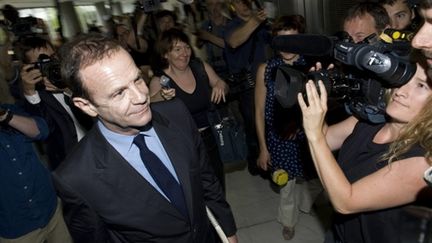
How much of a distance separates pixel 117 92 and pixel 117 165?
0.85 feet

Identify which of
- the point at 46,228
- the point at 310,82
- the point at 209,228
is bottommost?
the point at 46,228

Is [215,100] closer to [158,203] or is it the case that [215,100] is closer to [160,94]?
[160,94]

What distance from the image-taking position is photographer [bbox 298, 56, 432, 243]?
42.2 inches

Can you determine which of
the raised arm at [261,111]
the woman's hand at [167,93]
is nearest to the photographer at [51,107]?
the woman's hand at [167,93]

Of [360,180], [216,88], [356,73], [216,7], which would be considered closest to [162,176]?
[360,180]

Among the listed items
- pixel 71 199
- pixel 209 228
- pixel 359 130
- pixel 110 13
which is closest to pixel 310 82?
pixel 359 130

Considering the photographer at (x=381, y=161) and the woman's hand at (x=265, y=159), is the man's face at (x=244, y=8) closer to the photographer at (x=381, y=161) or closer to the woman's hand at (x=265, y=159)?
the woman's hand at (x=265, y=159)

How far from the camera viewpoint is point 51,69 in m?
1.94

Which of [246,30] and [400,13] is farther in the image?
[246,30]

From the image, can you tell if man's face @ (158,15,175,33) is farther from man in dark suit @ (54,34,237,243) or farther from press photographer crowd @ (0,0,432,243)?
man in dark suit @ (54,34,237,243)

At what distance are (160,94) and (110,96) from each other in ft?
3.44

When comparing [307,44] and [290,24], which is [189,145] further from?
[290,24]

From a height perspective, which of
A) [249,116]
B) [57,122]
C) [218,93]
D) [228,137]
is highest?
[57,122]

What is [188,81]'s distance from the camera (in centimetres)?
244
